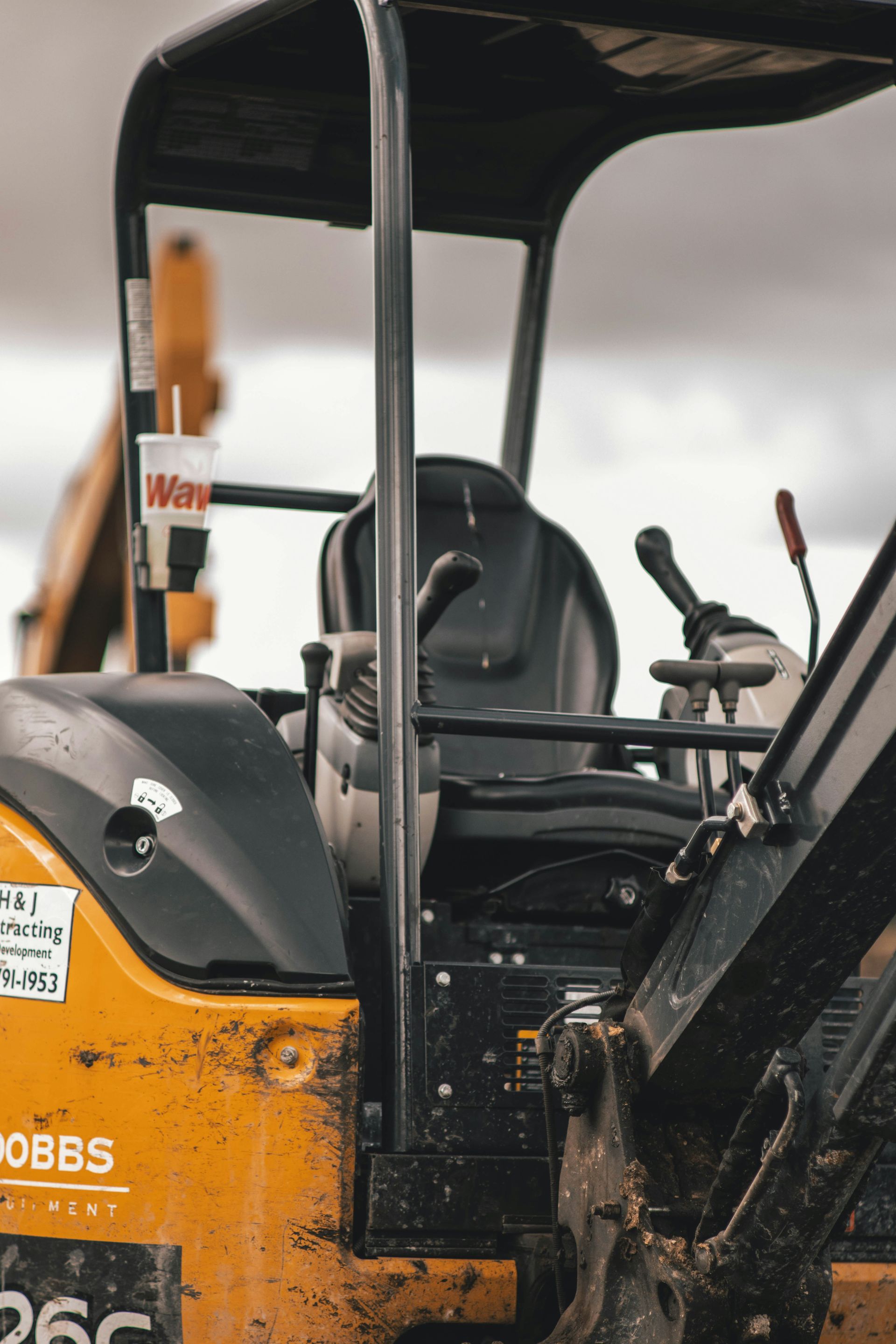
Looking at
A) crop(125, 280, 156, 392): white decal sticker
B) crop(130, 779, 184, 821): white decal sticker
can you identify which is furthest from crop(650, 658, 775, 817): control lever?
crop(125, 280, 156, 392): white decal sticker

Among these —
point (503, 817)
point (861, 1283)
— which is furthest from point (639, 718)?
point (861, 1283)

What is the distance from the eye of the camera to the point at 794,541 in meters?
3.18

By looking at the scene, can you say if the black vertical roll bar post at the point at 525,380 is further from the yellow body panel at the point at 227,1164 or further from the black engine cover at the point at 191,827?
the yellow body panel at the point at 227,1164

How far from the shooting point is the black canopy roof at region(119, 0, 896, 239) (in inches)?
112

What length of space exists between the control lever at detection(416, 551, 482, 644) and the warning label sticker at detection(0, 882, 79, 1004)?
70 cm

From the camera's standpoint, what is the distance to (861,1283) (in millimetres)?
2398

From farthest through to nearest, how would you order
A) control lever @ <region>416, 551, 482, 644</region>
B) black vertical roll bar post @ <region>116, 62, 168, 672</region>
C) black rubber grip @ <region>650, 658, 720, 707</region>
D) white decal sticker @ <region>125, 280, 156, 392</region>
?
white decal sticker @ <region>125, 280, 156, 392</region>
black vertical roll bar post @ <region>116, 62, 168, 672</region>
black rubber grip @ <region>650, 658, 720, 707</region>
control lever @ <region>416, 551, 482, 644</region>

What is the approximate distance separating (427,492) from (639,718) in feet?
4.39

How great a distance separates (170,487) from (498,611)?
3.03 feet

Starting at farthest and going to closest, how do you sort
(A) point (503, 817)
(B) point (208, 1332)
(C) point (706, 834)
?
(A) point (503, 817) < (B) point (208, 1332) < (C) point (706, 834)

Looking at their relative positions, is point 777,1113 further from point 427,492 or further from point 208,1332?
point 427,492

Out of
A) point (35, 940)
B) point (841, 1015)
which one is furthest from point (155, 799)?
point (841, 1015)

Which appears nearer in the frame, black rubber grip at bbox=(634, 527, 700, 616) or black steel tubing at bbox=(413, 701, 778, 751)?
black steel tubing at bbox=(413, 701, 778, 751)

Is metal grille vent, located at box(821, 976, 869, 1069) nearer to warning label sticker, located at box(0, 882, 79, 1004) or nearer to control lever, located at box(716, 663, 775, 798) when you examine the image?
control lever, located at box(716, 663, 775, 798)
